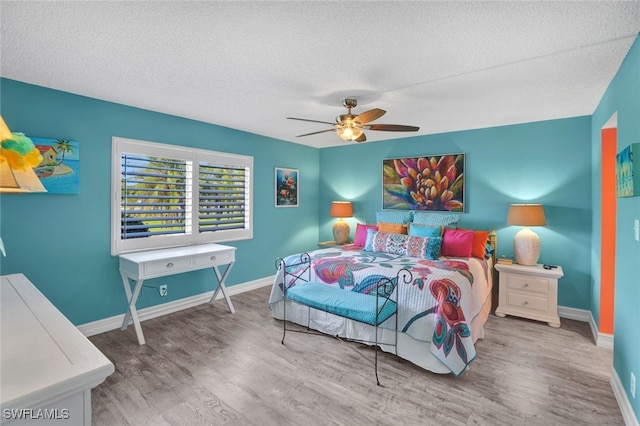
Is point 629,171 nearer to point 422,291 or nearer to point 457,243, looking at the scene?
point 422,291

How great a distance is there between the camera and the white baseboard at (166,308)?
126 inches

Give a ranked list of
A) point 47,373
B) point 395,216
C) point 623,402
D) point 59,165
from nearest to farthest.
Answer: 1. point 47,373
2. point 623,402
3. point 59,165
4. point 395,216

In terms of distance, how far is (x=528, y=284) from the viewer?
360 centimetres

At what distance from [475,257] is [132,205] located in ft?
13.3

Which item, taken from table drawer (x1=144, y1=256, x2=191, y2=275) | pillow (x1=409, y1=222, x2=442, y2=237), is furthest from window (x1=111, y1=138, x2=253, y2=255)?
pillow (x1=409, y1=222, x2=442, y2=237)

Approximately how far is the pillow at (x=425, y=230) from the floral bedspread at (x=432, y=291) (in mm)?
430

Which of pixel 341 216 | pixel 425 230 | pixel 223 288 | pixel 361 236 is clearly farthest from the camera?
pixel 341 216

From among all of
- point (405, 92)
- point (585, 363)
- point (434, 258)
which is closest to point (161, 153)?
point (405, 92)

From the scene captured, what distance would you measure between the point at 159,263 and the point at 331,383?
2048 millimetres

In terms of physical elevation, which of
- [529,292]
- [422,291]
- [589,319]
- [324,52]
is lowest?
[589,319]

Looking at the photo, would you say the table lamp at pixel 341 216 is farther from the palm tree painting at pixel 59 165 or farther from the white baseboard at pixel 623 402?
the white baseboard at pixel 623 402

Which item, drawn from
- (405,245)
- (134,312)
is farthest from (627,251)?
(134,312)

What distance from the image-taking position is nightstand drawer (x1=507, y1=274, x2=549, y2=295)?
3516 millimetres

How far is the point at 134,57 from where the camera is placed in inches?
89.9
